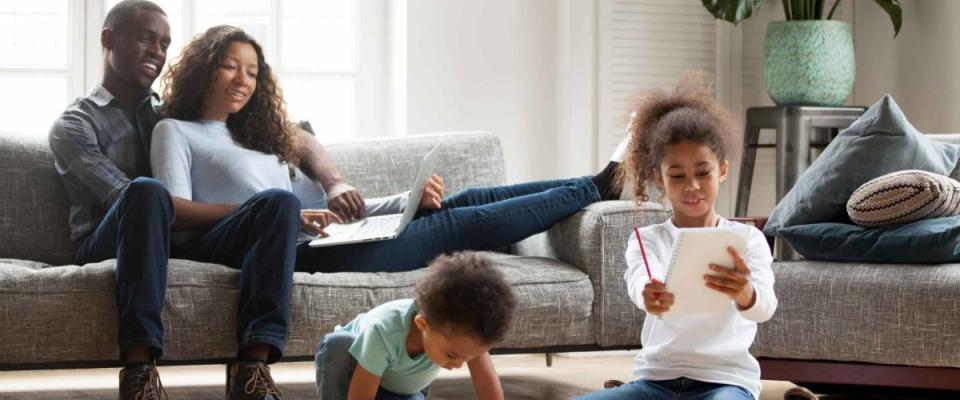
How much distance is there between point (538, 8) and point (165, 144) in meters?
1.72

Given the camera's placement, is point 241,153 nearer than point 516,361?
Yes

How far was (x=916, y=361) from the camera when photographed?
8.09 feet

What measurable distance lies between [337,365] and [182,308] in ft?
1.77

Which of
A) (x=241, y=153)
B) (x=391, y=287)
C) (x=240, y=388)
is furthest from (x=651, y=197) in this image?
(x=240, y=388)

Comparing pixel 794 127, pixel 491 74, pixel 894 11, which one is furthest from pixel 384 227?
pixel 894 11

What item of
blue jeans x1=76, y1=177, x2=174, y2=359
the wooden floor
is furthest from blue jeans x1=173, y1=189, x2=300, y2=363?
the wooden floor

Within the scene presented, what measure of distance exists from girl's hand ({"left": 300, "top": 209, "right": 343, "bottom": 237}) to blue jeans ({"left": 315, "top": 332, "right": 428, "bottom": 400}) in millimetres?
711

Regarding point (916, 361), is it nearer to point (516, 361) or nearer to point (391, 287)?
point (391, 287)

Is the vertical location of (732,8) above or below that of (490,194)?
above

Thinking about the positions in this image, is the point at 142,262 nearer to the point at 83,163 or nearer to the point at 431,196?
the point at 83,163

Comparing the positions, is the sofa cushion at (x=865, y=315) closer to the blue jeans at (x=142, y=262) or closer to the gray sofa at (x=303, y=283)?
the gray sofa at (x=303, y=283)

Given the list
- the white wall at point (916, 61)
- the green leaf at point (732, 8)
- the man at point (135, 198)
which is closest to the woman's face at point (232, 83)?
the man at point (135, 198)

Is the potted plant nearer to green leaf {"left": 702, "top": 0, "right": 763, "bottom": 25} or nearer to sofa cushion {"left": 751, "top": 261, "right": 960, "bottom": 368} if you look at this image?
green leaf {"left": 702, "top": 0, "right": 763, "bottom": 25}

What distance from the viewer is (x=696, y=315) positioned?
204 centimetres
